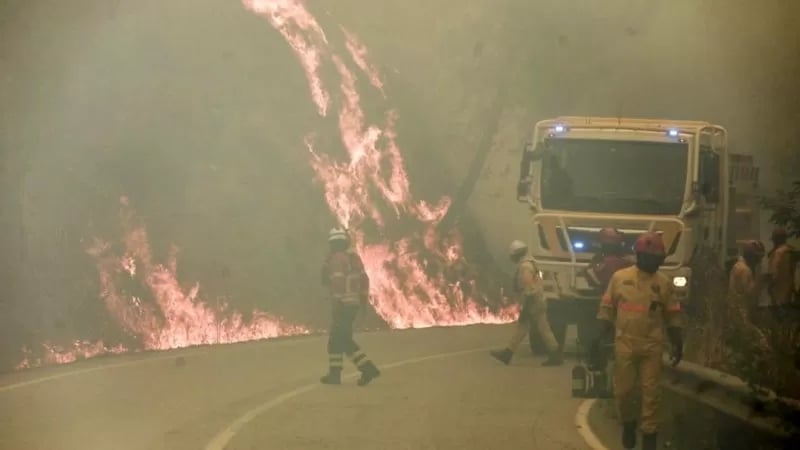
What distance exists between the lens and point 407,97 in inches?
1617

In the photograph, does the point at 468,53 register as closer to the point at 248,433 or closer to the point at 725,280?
the point at 725,280

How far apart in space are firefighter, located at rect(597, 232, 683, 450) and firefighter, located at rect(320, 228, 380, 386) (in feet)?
18.7

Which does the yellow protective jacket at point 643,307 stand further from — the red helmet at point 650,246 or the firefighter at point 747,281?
the firefighter at point 747,281

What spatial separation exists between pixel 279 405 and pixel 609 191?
7726 millimetres

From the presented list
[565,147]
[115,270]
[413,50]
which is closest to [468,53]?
[413,50]

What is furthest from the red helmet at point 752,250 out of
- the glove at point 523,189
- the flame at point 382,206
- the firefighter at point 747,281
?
the flame at point 382,206

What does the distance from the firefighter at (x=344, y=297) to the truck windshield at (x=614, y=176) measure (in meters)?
5.03

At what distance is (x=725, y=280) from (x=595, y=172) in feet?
8.82

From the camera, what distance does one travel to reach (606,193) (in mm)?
20703

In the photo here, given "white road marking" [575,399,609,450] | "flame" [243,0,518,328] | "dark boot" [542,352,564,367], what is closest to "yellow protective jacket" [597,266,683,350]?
"white road marking" [575,399,609,450]

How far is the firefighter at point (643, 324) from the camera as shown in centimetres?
1105

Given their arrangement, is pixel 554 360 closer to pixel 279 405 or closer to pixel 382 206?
pixel 279 405

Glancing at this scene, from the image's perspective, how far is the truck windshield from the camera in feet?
67.5

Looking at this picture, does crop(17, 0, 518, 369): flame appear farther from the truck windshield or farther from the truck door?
the truck door
